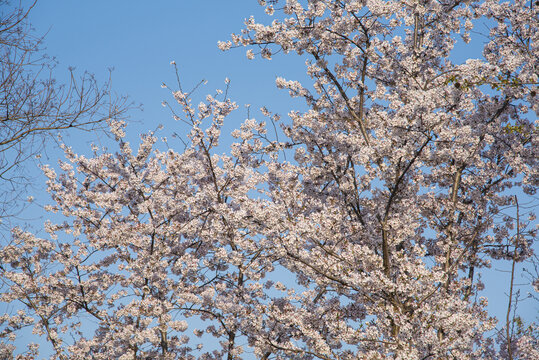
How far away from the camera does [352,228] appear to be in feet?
29.5

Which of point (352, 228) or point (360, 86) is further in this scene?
point (360, 86)

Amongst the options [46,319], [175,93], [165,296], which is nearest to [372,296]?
[165,296]

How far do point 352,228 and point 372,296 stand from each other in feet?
4.16

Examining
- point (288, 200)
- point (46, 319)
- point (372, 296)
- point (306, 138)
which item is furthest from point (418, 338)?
point (46, 319)

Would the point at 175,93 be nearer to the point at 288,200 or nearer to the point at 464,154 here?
the point at 288,200

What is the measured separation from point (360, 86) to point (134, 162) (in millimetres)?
5888

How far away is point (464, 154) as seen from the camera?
1043 cm

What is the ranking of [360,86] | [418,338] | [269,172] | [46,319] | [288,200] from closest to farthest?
[418,338]
[288,200]
[360,86]
[269,172]
[46,319]

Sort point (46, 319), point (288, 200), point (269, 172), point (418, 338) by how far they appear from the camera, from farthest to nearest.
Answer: point (46, 319) → point (269, 172) → point (288, 200) → point (418, 338)

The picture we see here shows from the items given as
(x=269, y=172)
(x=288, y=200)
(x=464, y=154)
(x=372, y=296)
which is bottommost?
(x=372, y=296)

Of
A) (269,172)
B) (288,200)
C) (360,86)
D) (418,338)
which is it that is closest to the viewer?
(418,338)

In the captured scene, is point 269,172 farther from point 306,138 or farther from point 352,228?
point 352,228

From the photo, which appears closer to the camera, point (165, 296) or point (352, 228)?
point (352, 228)

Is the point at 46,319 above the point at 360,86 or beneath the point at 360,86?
beneath
